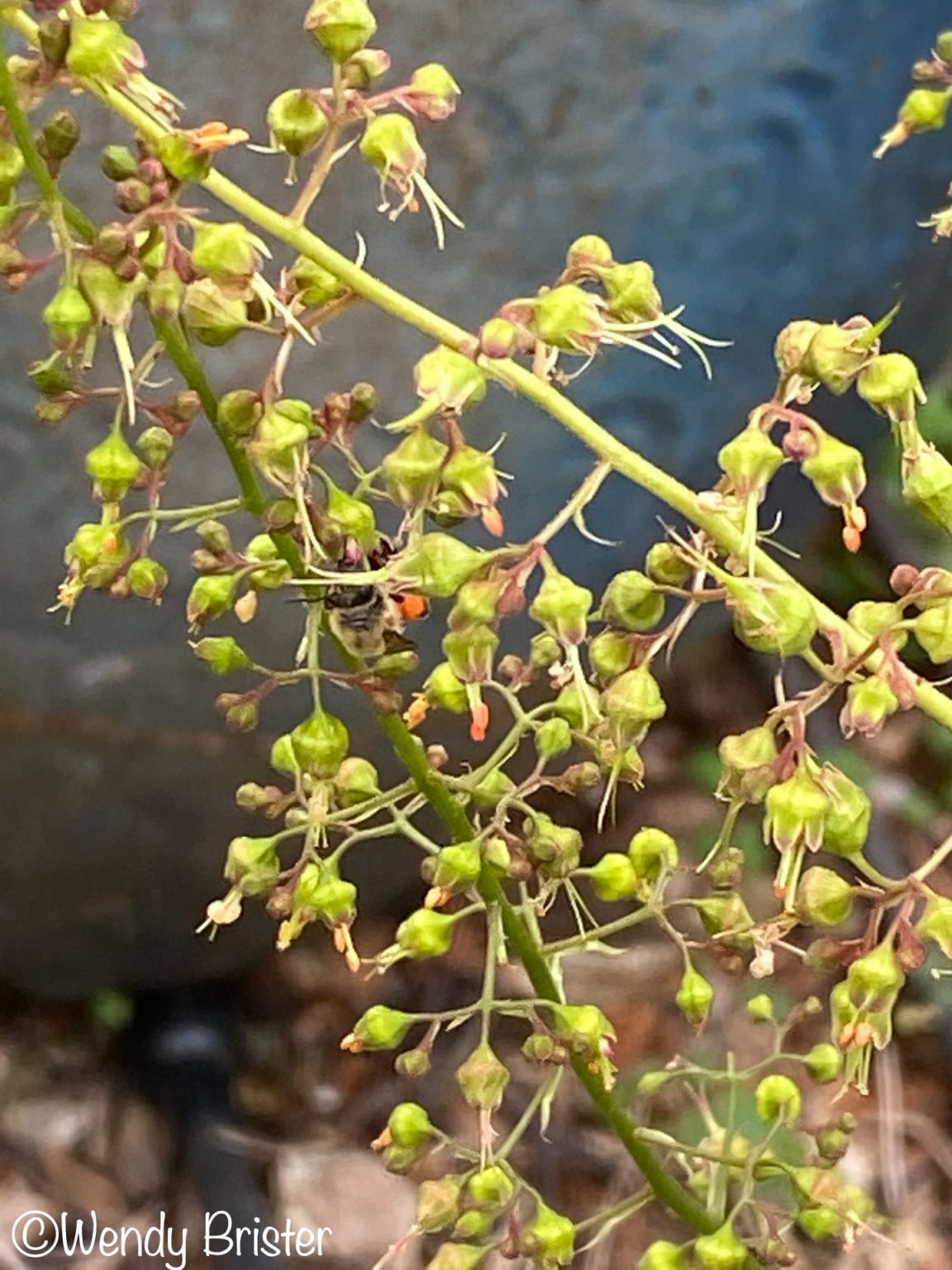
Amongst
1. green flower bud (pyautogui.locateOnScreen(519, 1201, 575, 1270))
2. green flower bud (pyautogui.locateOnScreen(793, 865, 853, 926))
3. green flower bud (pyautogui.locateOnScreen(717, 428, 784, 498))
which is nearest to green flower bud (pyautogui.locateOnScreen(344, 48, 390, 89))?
green flower bud (pyautogui.locateOnScreen(717, 428, 784, 498))

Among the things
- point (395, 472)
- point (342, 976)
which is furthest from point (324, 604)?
point (342, 976)

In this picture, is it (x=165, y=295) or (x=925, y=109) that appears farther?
(x=925, y=109)

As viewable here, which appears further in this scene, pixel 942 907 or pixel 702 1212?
pixel 702 1212

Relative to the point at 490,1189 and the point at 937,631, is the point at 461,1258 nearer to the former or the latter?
the point at 490,1189

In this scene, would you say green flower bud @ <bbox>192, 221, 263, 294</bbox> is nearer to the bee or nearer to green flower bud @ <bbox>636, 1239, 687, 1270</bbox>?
the bee

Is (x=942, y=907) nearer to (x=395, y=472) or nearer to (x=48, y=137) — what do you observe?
(x=395, y=472)

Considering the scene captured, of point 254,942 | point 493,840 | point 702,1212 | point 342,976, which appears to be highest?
point 493,840

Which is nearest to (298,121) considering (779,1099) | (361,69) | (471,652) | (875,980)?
(361,69)
